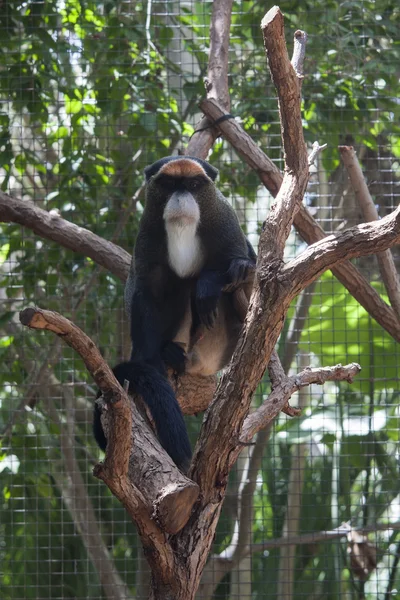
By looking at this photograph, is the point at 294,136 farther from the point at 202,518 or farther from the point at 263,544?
the point at 263,544

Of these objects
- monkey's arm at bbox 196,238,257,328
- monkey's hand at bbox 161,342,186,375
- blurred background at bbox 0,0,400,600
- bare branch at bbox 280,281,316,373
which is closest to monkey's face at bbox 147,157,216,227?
monkey's arm at bbox 196,238,257,328

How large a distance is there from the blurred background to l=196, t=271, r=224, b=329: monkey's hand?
1.62m

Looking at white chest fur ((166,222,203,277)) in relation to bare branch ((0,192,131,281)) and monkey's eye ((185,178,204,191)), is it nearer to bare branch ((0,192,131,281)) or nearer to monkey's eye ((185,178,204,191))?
monkey's eye ((185,178,204,191))

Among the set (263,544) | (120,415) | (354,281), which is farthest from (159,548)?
(263,544)

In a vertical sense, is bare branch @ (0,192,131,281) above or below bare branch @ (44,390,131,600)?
above

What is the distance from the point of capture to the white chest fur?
312 centimetres

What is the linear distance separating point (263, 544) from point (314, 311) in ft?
5.61

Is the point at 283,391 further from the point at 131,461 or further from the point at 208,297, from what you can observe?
the point at 131,461

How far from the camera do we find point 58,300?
4.78 m

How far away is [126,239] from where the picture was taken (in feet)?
16.0

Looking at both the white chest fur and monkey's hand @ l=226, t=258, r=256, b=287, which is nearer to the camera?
monkey's hand @ l=226, t=258, r=256, b=287

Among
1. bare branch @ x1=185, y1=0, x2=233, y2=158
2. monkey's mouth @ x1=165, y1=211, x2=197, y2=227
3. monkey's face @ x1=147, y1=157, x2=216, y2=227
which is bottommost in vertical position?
monkey's mouth @ x1=165, y1=211, x2=197, y2=227

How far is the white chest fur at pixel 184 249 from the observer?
123 inches

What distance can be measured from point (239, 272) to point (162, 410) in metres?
0.72
